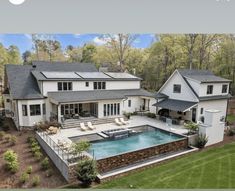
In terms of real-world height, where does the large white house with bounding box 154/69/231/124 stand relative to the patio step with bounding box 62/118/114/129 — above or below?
above

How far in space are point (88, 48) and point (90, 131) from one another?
14285mm

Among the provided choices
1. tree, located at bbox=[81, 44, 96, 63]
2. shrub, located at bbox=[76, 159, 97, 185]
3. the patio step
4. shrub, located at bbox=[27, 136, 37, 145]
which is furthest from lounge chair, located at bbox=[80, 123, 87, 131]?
tree, located at bbox=[81, 44, 96, 63]

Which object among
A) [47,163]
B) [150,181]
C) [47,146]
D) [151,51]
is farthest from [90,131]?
[151,51]

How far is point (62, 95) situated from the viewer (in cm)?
1191

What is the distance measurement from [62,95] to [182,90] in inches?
293

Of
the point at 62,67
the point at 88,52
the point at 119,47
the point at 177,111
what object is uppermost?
the point at 119,47

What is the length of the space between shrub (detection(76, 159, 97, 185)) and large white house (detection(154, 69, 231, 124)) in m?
7.17

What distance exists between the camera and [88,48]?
2266cm

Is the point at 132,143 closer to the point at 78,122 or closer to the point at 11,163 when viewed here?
the point at 78,122

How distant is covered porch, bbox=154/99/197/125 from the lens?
38.6 ft

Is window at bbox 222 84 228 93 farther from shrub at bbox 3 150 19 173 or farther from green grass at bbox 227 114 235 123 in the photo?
shrub at bbox 3 150 19 173

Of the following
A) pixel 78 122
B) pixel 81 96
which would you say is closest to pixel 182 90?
pixel 81 96

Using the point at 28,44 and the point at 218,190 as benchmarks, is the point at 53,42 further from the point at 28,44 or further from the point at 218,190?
the point at 218,190

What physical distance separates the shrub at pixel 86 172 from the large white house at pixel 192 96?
717 centimetres
